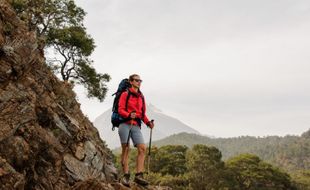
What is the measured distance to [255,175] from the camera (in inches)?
3590

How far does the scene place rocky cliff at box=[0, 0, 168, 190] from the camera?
10.4 metres

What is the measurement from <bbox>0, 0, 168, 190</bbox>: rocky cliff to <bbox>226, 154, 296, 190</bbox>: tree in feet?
267

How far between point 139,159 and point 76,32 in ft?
80.6

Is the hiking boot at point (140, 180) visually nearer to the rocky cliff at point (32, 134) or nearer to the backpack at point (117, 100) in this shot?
the rocky cliff at point (32, 134)

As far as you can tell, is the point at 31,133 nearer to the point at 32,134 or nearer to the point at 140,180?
the point at 32,134

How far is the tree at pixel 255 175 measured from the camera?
92.0 metres

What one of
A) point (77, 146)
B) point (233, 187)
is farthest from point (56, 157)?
point (233, 187)

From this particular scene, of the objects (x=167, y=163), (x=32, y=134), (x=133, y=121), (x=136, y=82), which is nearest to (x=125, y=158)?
(x=133, y=121)

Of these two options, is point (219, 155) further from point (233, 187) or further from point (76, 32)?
point (76, 32)

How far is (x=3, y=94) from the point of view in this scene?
1131 cm

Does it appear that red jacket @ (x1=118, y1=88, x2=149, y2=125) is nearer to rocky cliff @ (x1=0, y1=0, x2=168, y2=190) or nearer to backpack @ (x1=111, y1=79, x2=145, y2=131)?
backpack @ (x1=111, y1=79, x2=145, y2=131)

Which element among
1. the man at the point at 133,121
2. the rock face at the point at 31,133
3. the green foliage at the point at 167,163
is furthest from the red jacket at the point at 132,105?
the green foliage at the point at 167,163

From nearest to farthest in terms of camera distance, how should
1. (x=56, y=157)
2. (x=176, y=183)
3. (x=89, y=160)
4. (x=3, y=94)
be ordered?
(x=3, y=94) < (x=56, y=157) < (x=89, y=160) < (x=176, y=183)

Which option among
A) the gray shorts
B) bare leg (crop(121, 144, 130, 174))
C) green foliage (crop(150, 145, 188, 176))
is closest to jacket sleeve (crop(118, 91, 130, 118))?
the gray shorts
